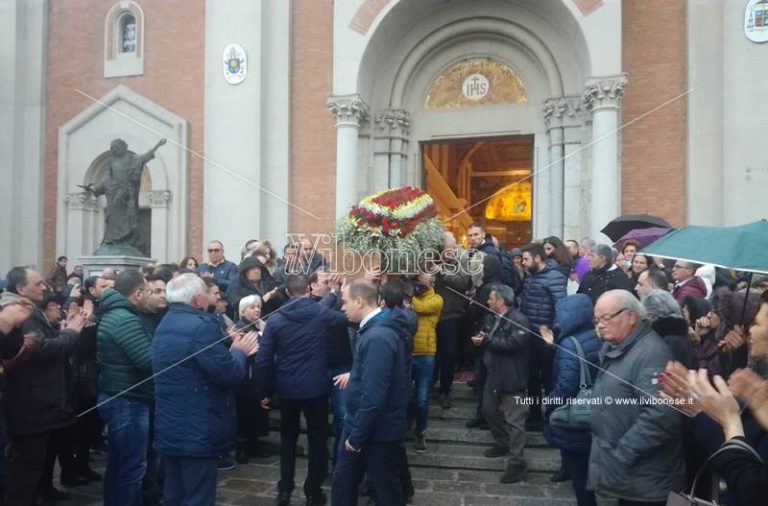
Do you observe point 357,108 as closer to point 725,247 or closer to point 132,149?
point 132,149

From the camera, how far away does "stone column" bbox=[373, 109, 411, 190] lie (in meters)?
13.2

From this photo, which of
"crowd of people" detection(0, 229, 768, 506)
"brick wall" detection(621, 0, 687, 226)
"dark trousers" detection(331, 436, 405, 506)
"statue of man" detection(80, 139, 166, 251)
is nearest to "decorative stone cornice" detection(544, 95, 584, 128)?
"brick wall" detection(621, 0, 687, 226)

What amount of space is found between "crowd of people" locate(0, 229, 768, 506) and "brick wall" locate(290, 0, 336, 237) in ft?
22.0

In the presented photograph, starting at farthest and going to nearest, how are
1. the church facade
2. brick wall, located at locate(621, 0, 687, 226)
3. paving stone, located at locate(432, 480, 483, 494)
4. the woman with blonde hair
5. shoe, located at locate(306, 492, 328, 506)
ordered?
1. brick wall, located at locate(621, 0, 687, 226)
2. the church facade
3. the woman with blonde hair
4. paving stone, located at locate(432, 480, 483, 494)
5. shoe, located at locate(306, 492, 328, 506)

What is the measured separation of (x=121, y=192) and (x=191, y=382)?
7.19 m

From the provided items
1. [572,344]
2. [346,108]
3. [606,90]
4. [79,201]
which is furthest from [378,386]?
[79,201]

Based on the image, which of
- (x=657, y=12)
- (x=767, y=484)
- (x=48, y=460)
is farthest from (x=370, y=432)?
(x=657, y=12)

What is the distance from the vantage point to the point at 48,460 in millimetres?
5633

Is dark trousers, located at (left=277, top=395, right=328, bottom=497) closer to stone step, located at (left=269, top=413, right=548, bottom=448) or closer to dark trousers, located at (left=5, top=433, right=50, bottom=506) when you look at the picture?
stone step, located at (left=269, top=413, right=548, bottom=448)

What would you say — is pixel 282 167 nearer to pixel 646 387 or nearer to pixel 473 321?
pixel 473 321

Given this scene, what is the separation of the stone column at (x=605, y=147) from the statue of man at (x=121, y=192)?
752cm

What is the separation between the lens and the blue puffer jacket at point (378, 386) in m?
4.06

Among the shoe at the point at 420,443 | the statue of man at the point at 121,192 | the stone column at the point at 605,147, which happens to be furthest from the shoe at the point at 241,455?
the stone column at the point at 605,147

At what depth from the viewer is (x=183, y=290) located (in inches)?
169
